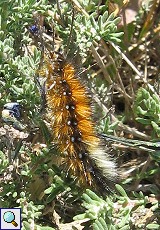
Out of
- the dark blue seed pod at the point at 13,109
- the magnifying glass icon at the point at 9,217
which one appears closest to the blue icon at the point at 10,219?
the magnifying glass icon at the point at 9,217

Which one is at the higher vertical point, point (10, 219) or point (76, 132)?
point (76, 132)

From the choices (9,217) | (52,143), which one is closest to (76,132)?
(52,143)

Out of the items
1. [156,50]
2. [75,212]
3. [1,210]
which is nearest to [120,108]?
[156,50]

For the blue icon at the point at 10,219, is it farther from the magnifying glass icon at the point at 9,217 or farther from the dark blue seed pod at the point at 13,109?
the dark blue seed pod at the point at 13,109

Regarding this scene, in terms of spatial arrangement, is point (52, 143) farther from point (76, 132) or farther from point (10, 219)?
point (10, 219)

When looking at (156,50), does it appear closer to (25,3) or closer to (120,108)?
(120,108)

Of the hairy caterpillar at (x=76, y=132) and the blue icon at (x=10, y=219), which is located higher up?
the hairy caterpillar at (x=76, y=132)
